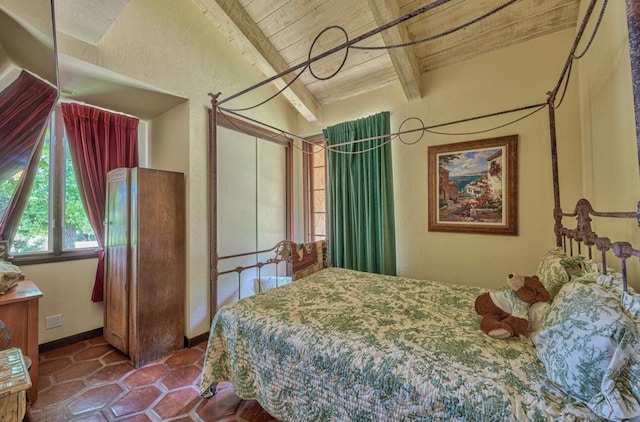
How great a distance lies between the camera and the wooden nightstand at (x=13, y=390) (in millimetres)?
718

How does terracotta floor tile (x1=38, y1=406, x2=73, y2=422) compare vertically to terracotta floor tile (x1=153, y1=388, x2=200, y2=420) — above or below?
above

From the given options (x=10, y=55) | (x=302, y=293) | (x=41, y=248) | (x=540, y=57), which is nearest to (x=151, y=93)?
(x=10, y=55)

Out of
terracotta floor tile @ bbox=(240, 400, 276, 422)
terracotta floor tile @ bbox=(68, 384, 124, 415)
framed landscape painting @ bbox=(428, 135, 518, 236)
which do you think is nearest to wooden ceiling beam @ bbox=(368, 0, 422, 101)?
framed landscape painting @ bbox=(428, 135, 518, 236)

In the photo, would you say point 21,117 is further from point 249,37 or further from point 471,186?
point 471,186

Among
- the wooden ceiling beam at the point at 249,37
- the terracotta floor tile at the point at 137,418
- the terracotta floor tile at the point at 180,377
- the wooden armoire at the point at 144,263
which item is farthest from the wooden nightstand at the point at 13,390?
the wooden ceiling beam at the point at 249,37

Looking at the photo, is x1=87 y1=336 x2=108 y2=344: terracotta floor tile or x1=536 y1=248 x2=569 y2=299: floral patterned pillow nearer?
x1=536 y1=248 x2=569 y2=299: floral patterned pillow

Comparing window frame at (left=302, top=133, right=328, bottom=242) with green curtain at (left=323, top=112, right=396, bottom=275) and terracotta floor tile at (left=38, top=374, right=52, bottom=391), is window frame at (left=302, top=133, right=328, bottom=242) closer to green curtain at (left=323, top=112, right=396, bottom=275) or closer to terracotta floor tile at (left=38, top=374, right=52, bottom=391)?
green curtain at (left=323, top=112, right=396, bottom=275)

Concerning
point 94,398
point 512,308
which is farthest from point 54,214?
point 512,308

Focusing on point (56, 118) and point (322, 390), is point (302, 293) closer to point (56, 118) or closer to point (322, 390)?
point (322, 390)

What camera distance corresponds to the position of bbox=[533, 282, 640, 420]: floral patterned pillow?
0.79 m

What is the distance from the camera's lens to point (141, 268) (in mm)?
2273

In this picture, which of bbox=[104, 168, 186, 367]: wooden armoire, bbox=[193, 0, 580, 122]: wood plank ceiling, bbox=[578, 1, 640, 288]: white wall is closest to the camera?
bbox=[578, 1, 640, 288]: white wall

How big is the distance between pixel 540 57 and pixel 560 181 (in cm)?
110

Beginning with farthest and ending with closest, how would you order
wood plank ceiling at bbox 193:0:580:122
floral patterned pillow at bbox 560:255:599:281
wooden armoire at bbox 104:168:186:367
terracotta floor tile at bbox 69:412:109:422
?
wooden armoire at bbox 104:168:186:367 → wood plank ceiling at bbox 193:0:580:122 → terracotta floor tile at bbox 69:412:109:422 → floral patterned pillow at bbox 560:255:599:281
